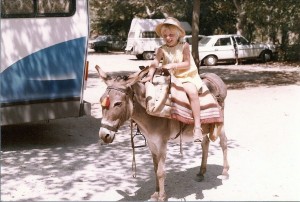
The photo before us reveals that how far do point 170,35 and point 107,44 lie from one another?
123ft

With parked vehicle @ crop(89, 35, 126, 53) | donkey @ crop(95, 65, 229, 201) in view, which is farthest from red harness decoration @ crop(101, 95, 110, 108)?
parked vehicle @ crop(89, 35, 126, 53)

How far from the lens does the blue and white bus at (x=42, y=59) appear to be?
770 cm

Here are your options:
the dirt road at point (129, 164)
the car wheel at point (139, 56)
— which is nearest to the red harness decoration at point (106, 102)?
the dirt road at point (129, 164)

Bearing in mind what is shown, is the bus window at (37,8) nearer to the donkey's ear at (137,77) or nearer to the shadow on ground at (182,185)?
the shadow on ground at (182,185)

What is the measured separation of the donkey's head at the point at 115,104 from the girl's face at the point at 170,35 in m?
0.79

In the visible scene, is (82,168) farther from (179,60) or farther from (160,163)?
Result: (179,60)

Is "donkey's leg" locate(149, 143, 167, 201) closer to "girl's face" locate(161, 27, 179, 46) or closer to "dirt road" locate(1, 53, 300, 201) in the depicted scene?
"dirt road" locate(1, 53, 300, 201)

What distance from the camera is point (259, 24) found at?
3238cm

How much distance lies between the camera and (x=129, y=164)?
729cm

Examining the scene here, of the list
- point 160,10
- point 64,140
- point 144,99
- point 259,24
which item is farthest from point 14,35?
point 160,10

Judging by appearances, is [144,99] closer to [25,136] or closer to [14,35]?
[14,35]

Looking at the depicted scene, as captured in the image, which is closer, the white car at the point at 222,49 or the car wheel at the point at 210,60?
the white car at the point at 222,49

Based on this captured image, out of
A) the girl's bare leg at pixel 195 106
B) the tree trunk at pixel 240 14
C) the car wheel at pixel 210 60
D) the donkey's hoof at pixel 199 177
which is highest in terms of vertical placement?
the tree trunk at pixel 240 14

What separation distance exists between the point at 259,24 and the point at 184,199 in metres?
28.7
